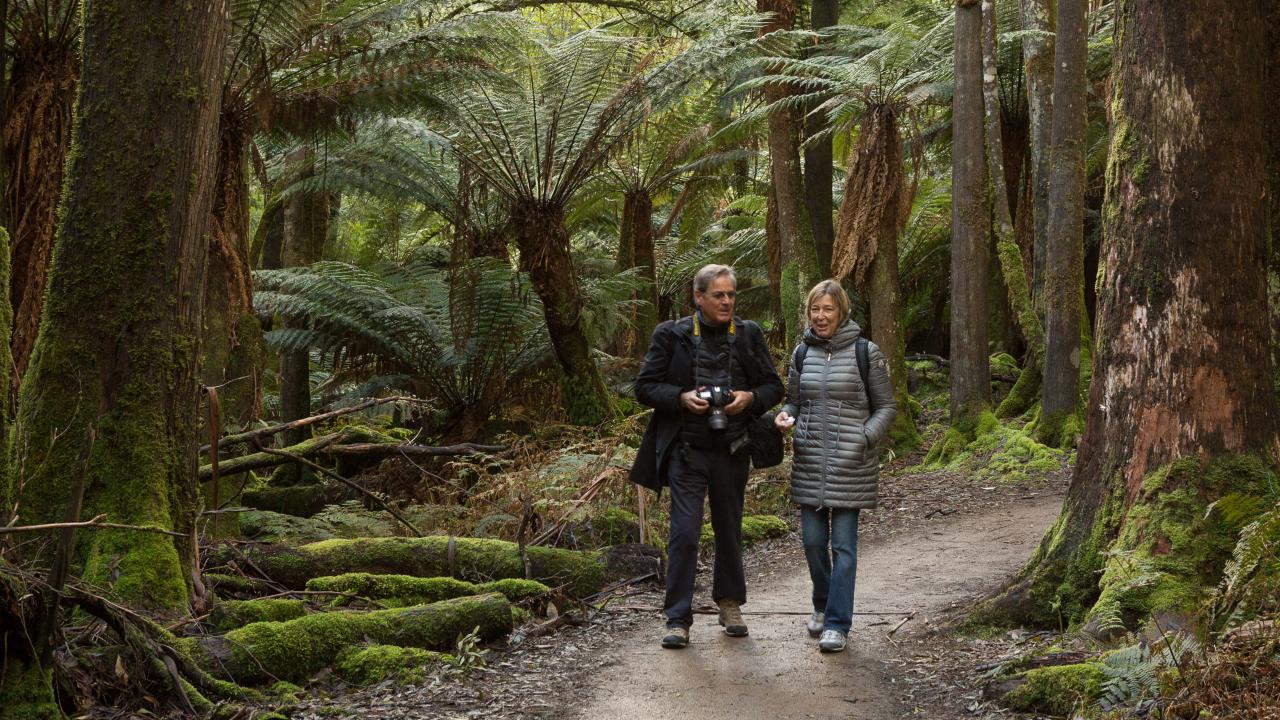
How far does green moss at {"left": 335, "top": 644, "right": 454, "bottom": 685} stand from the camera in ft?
14.3

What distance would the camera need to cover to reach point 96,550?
4.29 metres

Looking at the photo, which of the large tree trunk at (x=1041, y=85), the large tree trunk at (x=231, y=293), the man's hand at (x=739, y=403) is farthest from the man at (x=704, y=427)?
the large tree trunk at (x=1041, y=85)

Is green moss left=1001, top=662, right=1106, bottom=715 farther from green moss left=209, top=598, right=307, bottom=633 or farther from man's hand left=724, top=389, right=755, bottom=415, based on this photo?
green moss left=209, top=598, right=307, bottom=633

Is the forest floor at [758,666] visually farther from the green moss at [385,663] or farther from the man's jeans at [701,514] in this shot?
the man's jeans at [701,514]

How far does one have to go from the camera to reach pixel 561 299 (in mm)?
10617

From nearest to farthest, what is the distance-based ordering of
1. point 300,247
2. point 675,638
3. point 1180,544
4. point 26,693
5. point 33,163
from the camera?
point 26,693 < point 1180,544 < point 675,638 < point 33,163 < point 300,247

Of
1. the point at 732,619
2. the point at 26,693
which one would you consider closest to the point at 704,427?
the point at 732,619

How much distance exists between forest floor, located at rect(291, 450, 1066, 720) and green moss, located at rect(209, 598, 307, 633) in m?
0.68

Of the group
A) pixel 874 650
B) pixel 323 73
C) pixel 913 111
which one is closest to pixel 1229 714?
pixel 874 650

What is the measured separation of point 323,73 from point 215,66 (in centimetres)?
494

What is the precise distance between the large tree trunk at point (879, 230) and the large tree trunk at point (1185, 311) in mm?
6370

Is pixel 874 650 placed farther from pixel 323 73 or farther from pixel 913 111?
pixel 913 111

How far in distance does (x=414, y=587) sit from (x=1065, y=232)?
6891 millimetres

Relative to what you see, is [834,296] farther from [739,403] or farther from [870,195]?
[870,195]
